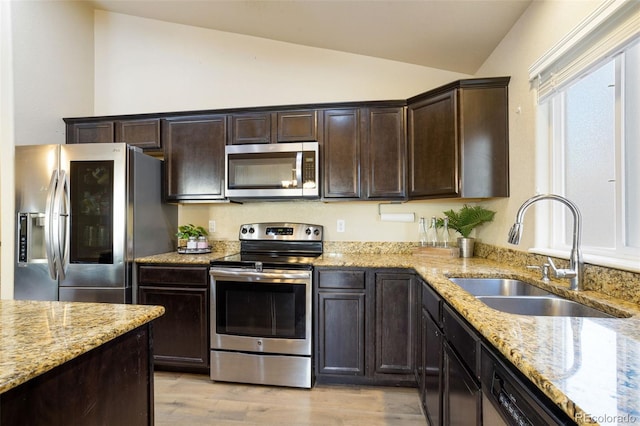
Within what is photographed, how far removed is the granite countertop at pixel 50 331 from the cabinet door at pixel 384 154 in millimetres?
1822

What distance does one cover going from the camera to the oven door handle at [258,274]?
2207mm

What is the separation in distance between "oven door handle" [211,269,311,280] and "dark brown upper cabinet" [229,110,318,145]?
1090mm

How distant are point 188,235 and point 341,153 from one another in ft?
5.10

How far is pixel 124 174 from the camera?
2.33 metres

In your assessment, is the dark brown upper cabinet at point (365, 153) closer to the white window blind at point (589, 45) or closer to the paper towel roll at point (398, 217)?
the paper towel roll at point (398, 217)

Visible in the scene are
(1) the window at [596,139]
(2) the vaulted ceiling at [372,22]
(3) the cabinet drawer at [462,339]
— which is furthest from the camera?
(2) the vaulted ceiling at [372,22]

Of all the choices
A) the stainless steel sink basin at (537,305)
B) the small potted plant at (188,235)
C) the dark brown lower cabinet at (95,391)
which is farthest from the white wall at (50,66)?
the stainless steel sink basin at (537,305)

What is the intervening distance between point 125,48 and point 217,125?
149cm

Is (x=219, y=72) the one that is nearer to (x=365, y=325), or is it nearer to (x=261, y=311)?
(x=261, y=311)

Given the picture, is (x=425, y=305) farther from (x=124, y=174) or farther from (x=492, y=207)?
(x=124, y=174)

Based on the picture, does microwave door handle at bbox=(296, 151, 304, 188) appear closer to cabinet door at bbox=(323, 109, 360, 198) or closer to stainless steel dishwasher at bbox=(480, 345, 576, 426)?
cabinet door at bbox=(323, 109, 360, 198)

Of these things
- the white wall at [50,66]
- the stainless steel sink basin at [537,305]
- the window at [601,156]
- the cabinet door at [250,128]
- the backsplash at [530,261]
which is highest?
the white wall at [50,66]

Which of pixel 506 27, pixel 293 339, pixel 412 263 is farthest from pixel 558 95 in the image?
pixel 293 339

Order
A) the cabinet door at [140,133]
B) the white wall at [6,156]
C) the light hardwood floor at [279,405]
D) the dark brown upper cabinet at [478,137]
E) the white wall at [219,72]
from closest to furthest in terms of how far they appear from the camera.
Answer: the light hardwood floor at [279,405], the dark brown upper cabinet at [478,137], the white wall at [6,156], the cabinet door at [140,133], the white wall at [219,72]
